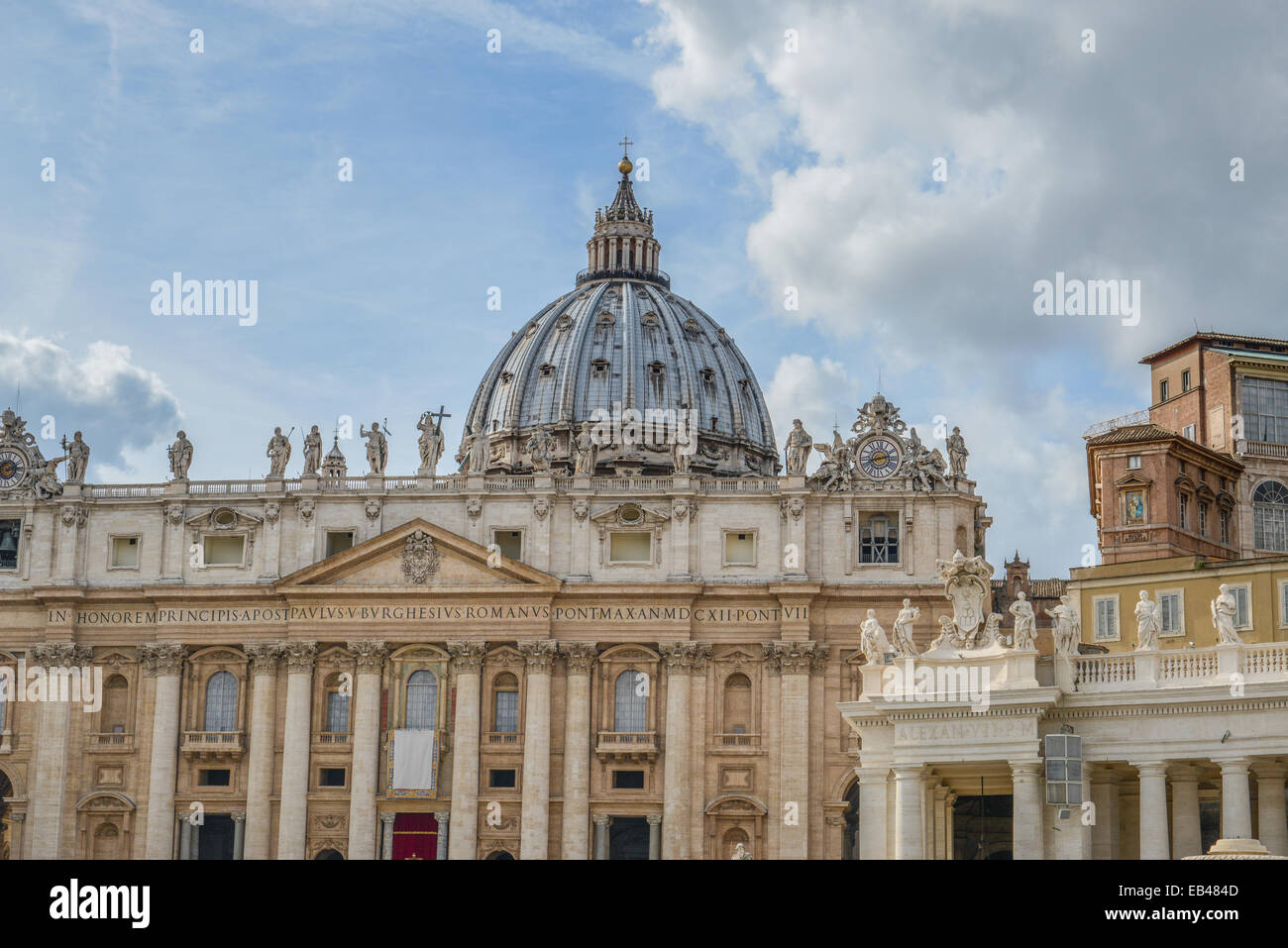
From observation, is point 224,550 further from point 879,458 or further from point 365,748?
point 879,458

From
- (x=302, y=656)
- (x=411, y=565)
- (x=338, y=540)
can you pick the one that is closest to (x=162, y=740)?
(x=302, y=656)

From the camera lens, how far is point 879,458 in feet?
309

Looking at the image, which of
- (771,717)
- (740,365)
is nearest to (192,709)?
(771,717)

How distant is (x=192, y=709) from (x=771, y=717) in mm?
27398

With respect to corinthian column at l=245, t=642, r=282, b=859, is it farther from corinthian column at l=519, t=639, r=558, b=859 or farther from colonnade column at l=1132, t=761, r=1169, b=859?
colonnade column at l=1132, t=761, r=1169, b=859

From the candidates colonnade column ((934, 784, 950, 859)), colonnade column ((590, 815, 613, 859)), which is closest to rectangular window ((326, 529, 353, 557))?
colonnade column ((590, 815, 613, 859))

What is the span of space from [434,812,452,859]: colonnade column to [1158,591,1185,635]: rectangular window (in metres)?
37.8

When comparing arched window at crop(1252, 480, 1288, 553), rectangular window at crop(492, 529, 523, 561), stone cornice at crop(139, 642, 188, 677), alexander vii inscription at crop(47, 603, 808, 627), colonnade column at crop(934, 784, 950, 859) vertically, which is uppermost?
arched window at crop(1252, 480, 1288, 553)

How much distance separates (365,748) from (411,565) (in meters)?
8.75

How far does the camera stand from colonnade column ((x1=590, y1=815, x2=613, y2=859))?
90.1 metres

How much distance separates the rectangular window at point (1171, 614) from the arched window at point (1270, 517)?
3092 centimetres
